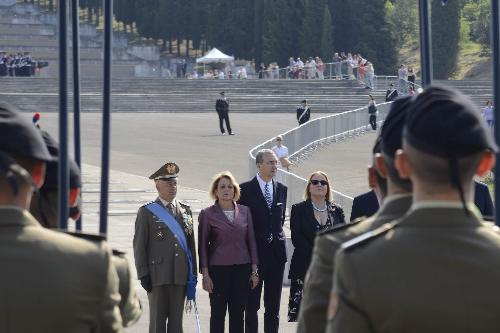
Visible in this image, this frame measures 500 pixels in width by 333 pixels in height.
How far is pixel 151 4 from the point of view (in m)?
93.9

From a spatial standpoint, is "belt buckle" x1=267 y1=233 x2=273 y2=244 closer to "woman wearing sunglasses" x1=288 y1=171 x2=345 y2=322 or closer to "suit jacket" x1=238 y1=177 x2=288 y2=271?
"suit jacket" x1=238 y1=177 x2=288 y2=271

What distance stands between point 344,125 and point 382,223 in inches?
1526

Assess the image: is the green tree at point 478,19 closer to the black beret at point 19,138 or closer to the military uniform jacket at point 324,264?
the military uniform jacket at point 324,264

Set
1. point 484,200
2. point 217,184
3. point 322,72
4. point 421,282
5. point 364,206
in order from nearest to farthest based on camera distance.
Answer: point 421,282
point 484,200
point 364,206
point 217,184
point 322,72

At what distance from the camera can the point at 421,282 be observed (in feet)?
10.9

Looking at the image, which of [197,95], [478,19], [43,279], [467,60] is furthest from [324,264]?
[478,19]

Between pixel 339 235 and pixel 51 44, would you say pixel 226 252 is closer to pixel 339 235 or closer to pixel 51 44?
pixel 339 235

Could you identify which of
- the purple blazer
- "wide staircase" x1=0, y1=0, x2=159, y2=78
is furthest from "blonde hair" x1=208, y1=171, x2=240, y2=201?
"wide staircase" x1=0, y1=0, x2=159, y2=78

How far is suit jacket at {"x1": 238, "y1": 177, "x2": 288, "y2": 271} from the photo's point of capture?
11.1m

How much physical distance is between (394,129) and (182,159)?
31128 millimetres

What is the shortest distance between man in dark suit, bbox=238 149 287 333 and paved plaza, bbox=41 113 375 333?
1.37m

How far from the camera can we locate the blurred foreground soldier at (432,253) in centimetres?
332

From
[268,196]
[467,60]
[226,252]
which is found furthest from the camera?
[467,60]

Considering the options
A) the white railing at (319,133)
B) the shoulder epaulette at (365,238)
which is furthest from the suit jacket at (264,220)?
the white railing at (319,133)
